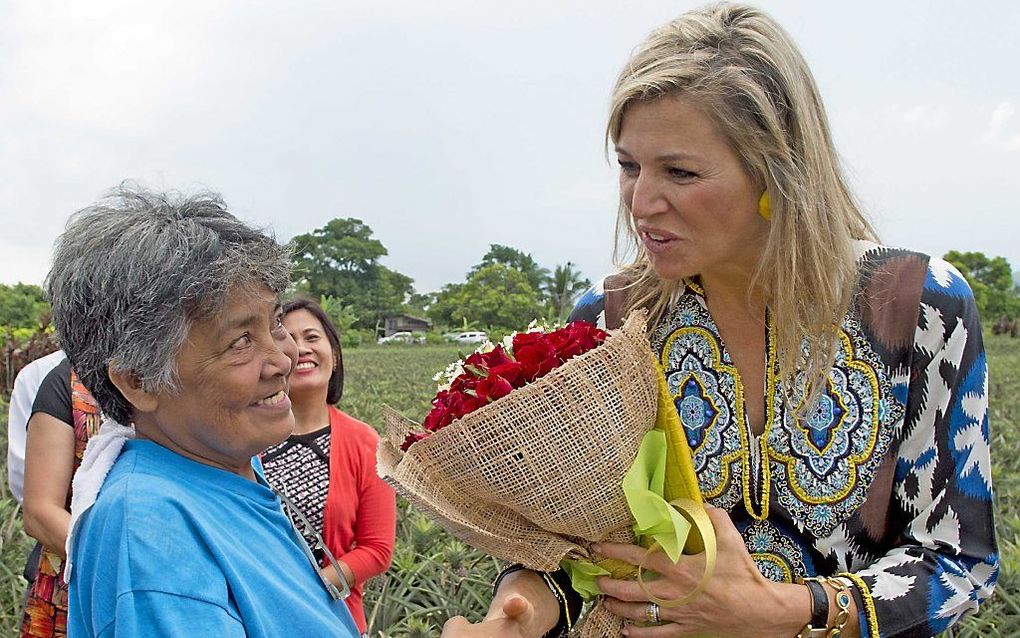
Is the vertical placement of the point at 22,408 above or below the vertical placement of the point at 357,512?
above

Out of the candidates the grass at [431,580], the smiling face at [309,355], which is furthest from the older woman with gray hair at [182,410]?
the grass at [431,580]

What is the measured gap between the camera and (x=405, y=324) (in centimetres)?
7119

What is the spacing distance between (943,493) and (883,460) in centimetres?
14

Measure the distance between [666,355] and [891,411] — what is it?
1.76 feet

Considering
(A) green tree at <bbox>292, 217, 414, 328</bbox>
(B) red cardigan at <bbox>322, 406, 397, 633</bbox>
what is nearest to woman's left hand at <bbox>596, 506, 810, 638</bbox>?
(B) red cardigan at <bbox>322, 406, 397, 633</bbox>

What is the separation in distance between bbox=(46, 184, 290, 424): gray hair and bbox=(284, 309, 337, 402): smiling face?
1.75 metres

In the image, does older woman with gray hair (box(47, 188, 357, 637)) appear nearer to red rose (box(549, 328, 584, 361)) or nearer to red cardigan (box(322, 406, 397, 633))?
red rose (box(549, 328, 584, 361))

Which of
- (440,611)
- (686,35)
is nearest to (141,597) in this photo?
(686,35)

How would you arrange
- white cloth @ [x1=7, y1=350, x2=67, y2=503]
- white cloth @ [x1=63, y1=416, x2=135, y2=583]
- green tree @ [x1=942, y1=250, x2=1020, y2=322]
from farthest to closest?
1. green tree @ [x1=942, y1=250, x2=1020, y2=322]
2. white cloth @ [x1=7, y1=350, x2=67, y2=503]
3. white cloth @ [x1=63, y1=416, x2=135, y2=583]

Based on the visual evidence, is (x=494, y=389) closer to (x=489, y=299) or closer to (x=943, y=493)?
(x=943, y=493)

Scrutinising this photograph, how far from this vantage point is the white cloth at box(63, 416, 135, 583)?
1685 mm

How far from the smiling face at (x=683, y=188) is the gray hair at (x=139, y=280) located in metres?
0.86

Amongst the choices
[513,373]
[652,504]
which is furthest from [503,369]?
[652,504]

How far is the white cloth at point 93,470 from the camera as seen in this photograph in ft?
5.53
